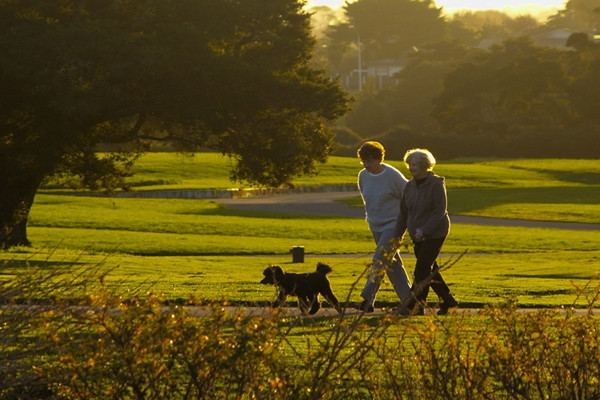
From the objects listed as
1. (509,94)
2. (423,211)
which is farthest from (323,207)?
(509,94)

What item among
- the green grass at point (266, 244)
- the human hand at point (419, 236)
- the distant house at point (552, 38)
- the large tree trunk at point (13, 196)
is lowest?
the green grass at point (266, 244)

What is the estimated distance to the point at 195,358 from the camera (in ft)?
20.3

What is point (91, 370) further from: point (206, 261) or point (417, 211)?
point (206, 261)

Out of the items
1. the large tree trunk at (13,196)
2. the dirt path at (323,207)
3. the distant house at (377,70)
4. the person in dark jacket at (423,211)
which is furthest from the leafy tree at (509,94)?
the person in dark jacket at (423,211)

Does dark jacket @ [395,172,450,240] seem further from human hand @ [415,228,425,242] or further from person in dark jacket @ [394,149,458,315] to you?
human hand @ [415,228,425,242]

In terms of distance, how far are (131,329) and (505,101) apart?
274ft

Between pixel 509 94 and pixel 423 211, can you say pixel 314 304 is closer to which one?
pixel 423 211

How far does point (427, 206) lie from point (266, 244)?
19.1 m

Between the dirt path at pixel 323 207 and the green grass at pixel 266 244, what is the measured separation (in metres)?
1.17

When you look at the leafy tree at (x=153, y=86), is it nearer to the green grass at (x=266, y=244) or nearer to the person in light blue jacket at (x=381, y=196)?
the green grass at (x=266, y=244)

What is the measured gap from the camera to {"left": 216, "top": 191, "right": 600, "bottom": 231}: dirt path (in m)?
40.9

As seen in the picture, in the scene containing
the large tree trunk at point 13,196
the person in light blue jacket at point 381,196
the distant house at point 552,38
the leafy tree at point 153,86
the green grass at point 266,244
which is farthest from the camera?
the distant house at point 552,38

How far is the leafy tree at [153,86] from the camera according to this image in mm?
Answer: 23797

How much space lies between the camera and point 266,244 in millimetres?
31734
